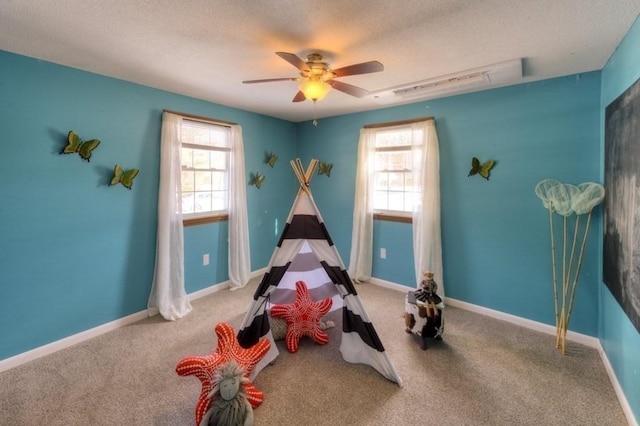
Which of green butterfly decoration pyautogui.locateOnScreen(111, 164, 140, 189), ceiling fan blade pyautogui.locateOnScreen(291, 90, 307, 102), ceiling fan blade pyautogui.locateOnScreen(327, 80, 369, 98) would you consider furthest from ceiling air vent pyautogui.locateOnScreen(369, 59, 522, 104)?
green butterfly decoration pyautogui.locateOnScreen(111, 164, 140, 189)

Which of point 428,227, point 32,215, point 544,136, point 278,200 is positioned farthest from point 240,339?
point 544,136

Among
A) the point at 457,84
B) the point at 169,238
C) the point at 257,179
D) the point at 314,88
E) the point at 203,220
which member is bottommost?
the point at 169,238

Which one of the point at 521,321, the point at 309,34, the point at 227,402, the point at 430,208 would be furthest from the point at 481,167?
the point at 227,402

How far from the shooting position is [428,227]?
3387 millimetres

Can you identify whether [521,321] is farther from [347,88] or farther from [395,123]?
[347,88]

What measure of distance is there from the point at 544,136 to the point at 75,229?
14.4 ft

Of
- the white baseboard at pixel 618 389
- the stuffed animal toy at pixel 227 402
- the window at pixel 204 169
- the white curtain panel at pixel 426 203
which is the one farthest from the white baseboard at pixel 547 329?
the window at pixel 204 169

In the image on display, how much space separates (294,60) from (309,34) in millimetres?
222

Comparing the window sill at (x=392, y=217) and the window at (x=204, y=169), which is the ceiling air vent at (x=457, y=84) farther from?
the window at (x=204, y=169)

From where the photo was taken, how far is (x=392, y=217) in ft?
12.8

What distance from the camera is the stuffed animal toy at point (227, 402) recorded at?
162 cm

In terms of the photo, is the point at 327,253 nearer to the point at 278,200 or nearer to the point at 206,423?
the point at 206,423

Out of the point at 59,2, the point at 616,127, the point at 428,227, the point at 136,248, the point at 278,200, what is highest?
the point at 59,2

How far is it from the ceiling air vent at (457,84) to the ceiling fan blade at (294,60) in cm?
139
